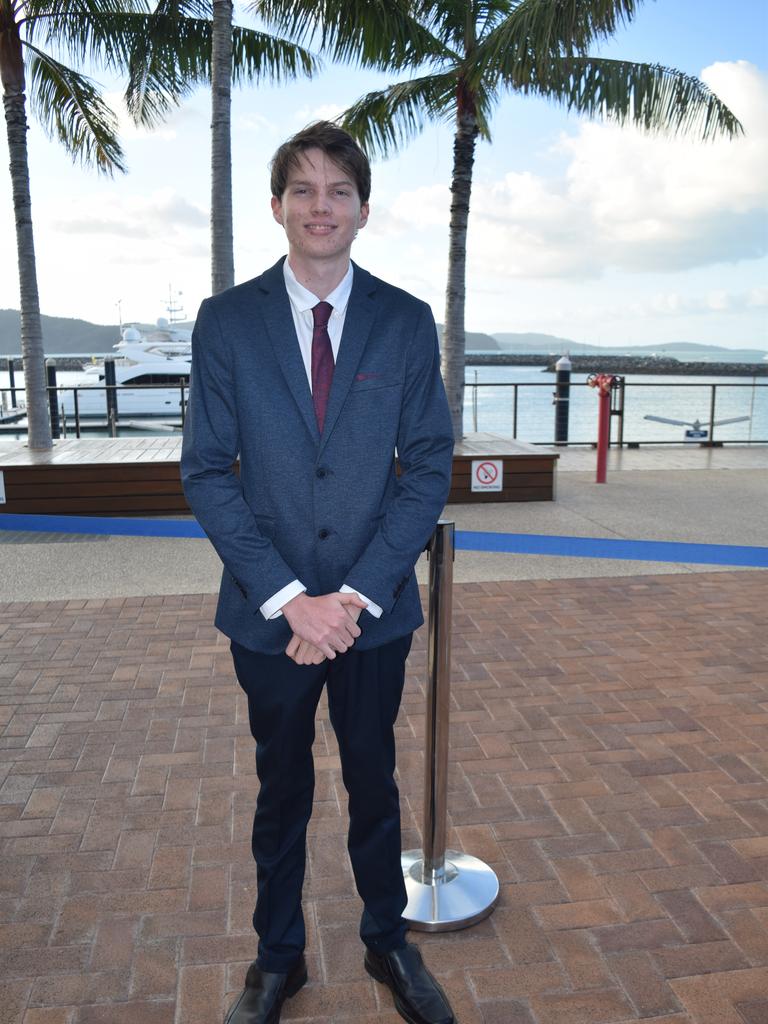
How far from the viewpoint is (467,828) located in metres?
3.01

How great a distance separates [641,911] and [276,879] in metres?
1.16

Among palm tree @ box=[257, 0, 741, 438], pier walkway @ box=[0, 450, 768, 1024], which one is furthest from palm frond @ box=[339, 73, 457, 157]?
pier walkway @ box=[0, 450, 768, 1024]

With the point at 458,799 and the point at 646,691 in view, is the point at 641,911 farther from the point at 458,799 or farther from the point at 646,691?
the point at 646,691

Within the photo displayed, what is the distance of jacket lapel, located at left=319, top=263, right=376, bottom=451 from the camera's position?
2.01m

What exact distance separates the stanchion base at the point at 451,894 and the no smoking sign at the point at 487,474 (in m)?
5.93

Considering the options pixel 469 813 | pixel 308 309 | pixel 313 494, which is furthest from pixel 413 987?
pixel 308 309

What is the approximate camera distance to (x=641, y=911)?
257 centimetres

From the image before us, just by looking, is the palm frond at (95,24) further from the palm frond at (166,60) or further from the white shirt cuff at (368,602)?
the white shirt cuff at (368,602)

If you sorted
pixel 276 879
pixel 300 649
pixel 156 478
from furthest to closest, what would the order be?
pixel 156 478 < pixel 276 879 < pixel 300 649

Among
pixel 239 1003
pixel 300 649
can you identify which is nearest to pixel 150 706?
pixel 239 1003

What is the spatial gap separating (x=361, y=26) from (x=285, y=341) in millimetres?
8756

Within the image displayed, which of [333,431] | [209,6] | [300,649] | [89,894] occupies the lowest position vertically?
[89,894]

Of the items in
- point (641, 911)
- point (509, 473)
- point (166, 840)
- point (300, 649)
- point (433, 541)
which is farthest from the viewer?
point (509, 473)

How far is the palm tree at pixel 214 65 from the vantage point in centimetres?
888
